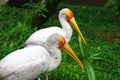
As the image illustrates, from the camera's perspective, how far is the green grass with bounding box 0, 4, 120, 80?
24.1 ft

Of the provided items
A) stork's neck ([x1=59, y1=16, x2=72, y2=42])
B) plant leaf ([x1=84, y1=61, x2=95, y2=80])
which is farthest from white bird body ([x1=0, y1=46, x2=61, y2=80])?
stork's neck ([x1=59, y1=16, x2=72, y2=42])

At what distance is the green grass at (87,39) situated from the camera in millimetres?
7344

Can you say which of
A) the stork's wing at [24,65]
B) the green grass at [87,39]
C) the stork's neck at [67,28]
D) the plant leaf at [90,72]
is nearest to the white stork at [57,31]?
the stork's neck at [67,28]

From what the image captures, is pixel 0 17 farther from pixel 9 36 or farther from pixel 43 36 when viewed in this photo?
pixel 43 36

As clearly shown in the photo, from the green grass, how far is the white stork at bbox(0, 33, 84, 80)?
3.45 ft

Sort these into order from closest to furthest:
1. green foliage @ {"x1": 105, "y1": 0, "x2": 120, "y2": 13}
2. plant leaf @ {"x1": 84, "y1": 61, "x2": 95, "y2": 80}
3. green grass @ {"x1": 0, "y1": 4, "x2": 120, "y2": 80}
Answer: plant leaf @ {"x1": 84, "y1": 61, "x2": 95, "y2": 80} → green grass @ {"x1": 0, "y1": 4, "x2": 120, "y2": 80} → green foliage @ {"x1": 105, "y1": 0, "x2": 120, "y2": 13}

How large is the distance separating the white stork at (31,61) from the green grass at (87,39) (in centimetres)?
105

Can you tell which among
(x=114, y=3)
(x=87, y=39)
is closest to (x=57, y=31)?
(x=87, y=39)

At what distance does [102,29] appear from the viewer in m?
11.1

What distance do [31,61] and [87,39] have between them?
4502mm

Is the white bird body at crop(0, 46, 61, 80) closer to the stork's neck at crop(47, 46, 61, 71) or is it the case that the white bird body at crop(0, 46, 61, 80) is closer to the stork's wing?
the stork's wing

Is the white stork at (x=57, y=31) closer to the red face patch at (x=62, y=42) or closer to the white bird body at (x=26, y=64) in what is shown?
the red face patch at (x=62, y=42)

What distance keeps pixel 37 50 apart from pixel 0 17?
265 inches

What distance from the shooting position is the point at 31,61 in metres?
5.56
